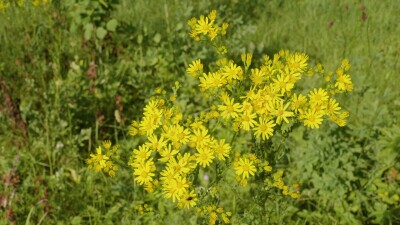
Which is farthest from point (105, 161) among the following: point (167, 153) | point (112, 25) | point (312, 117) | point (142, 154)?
point (112, 25)

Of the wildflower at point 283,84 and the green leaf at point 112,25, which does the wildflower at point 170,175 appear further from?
the green leaf at point 112,25

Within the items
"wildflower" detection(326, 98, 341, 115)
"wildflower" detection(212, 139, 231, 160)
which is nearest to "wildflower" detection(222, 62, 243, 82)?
"wildflower" detection(212, 139, 231, 160)

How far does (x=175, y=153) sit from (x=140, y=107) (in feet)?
5.88

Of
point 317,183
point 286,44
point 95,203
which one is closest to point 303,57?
point 317,183

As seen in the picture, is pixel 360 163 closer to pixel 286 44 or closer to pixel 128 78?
pixel 286 44

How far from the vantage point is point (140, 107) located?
3256 millimetres

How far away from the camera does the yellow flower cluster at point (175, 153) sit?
147cm

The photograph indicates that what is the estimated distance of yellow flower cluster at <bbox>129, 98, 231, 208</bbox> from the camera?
1466mm

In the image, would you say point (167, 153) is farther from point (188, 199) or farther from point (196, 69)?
point (196, 69)

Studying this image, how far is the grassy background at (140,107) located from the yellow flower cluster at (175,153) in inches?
11.6

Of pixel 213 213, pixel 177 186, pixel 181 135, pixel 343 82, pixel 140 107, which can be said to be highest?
pixel 343 82

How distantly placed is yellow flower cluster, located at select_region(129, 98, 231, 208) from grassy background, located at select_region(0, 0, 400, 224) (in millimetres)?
296

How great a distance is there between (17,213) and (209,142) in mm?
1583

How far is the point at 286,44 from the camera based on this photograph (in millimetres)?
3811
